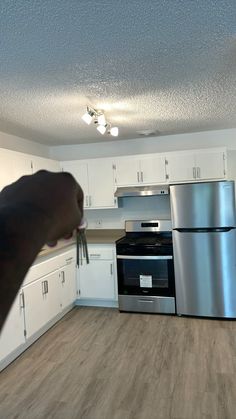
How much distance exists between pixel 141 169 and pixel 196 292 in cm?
167

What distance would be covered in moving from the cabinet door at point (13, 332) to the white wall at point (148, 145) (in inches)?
98.5

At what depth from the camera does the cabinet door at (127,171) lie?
3988 mm

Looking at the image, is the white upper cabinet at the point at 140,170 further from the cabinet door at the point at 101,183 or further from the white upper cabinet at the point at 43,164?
the white upper cabinet at the point at 43,164

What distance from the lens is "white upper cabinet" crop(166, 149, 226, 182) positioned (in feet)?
12.2

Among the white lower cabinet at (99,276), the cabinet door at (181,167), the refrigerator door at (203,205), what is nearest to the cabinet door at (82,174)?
the white lower cabinet at (99,276)

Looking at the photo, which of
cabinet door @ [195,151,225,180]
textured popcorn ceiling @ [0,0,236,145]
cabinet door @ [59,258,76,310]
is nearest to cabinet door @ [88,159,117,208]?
cabinet door @ [59,258,76,310]

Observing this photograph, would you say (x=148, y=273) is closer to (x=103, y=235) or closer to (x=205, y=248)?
(x=205, y=248)

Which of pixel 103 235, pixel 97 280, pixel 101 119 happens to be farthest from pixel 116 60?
pixel 103 235

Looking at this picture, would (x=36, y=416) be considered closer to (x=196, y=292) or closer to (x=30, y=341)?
(x=30, y=341)

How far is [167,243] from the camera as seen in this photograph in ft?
11.8

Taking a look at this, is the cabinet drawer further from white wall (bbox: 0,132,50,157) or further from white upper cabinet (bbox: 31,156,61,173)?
white wall (bbox: 0,132,50,157)

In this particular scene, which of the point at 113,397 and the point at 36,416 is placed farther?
the point at 113,397

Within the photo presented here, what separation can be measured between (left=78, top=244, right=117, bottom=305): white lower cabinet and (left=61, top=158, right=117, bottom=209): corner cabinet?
611 mm

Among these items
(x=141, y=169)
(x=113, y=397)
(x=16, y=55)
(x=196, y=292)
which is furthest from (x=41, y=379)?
(x=141, y=169)
